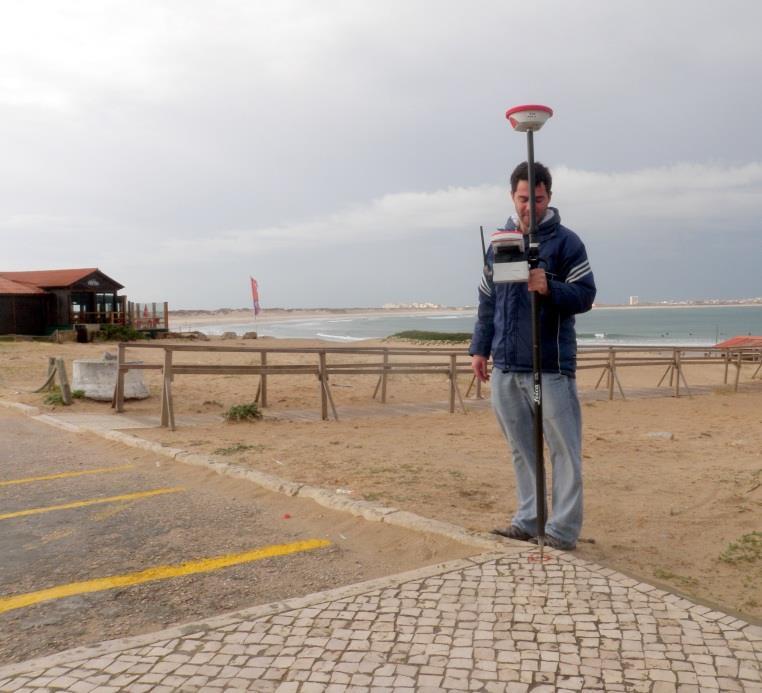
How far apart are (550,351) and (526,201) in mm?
791

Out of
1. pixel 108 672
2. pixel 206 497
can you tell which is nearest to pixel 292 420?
pixel 206 497

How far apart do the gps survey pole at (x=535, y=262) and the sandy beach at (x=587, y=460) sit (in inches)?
20.1

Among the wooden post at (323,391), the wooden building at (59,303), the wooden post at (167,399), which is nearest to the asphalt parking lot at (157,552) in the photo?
the wooden post at (167,399)

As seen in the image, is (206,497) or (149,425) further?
(149,425)

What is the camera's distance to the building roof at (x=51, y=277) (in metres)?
30.6

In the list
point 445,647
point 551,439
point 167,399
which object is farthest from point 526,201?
point 167,399

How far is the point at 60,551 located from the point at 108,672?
1788 mm

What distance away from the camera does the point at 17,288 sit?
99.7 feet

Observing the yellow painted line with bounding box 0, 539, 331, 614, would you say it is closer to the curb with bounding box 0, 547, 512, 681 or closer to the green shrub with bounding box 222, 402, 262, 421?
the curb with bounding box 0, 547, 512, 681

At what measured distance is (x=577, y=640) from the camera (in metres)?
2.89

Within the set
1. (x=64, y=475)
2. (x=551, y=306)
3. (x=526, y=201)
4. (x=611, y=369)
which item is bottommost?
(x=64, y=475)

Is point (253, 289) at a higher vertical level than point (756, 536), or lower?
higher

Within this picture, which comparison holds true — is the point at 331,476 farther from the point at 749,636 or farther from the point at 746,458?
the point at 746,458

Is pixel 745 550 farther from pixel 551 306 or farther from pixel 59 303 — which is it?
pixel 59 303
